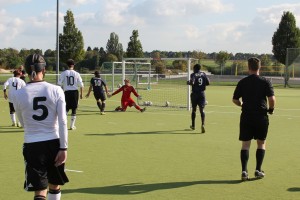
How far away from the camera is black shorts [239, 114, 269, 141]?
7.18m

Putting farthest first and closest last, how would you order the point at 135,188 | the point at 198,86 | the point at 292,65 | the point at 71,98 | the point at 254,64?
the point at 292,65 < the point at 71,98 < the point at 198,86 < the point at 254,64 < the point at 135,188

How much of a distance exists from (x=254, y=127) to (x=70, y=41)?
38.3 m

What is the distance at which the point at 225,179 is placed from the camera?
23.8 ft

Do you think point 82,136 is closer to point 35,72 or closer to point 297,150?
point 297,150

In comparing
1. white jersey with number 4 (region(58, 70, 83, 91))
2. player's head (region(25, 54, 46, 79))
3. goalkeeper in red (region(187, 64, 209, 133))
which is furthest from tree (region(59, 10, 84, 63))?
player's head (region(25, 54, 46, 79))

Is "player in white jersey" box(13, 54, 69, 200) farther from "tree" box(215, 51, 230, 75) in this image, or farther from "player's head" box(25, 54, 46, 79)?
"tree" box(215, 51, 230, 75)

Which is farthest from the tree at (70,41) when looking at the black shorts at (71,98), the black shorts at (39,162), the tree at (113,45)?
the tree at (113,45)

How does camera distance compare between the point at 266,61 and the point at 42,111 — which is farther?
the point at 266,61

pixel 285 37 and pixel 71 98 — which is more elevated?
pixel 285 37

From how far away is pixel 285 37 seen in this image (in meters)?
48.3

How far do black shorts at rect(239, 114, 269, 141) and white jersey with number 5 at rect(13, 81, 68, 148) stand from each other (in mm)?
3598

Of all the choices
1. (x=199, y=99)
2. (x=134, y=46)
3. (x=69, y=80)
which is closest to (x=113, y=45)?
(x=134, y=46)

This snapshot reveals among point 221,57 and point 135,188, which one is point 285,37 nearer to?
point 221,57

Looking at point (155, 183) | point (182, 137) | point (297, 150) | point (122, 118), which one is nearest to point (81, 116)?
point (122, 118)
